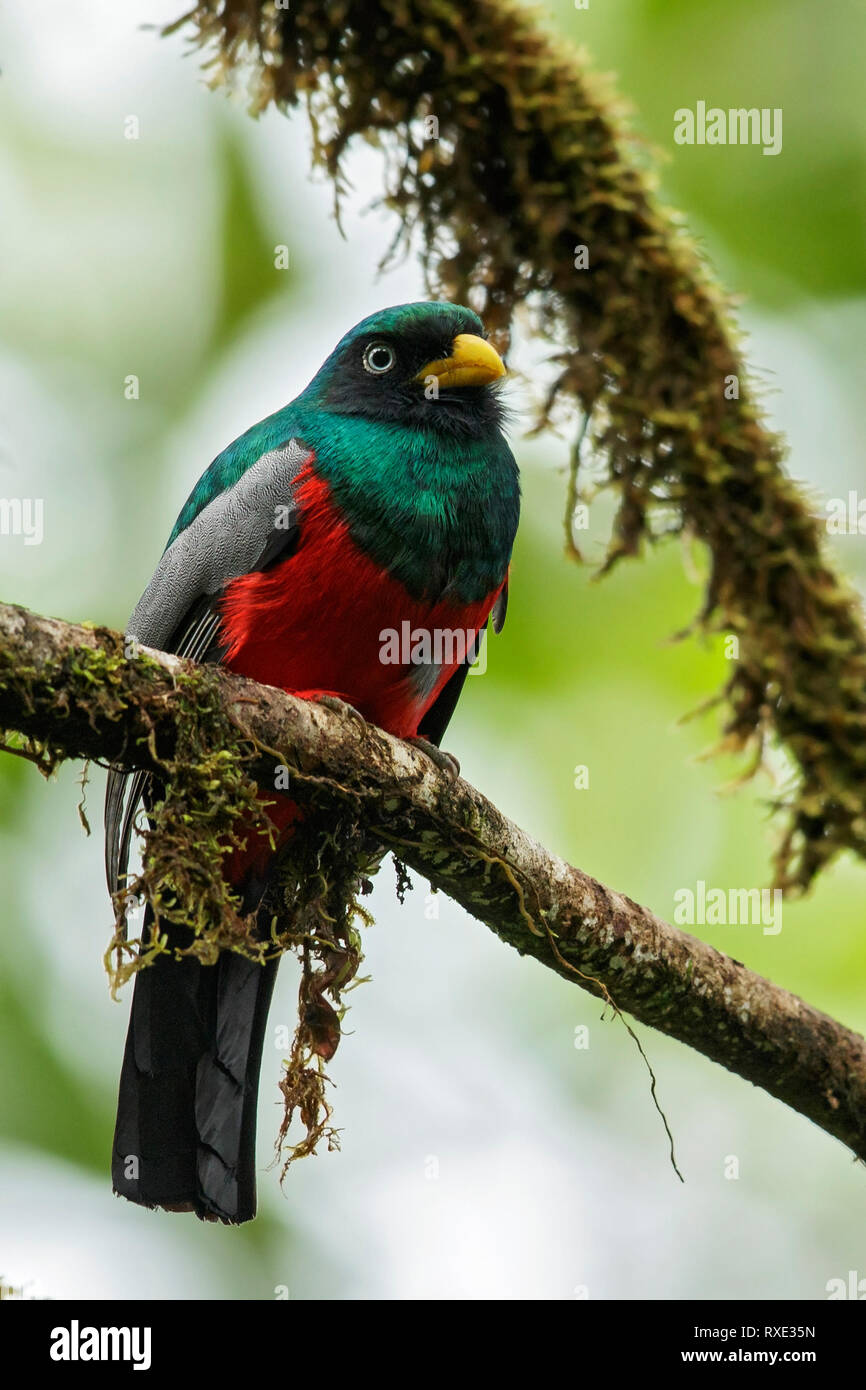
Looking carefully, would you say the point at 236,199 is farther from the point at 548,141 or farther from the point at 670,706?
the point at 548,141

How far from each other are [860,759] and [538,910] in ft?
4.72

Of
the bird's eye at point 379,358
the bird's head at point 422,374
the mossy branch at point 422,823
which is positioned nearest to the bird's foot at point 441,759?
the mossy branch at point 422,823

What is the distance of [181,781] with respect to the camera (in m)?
3.02

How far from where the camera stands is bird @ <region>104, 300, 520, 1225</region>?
3891 millimetres

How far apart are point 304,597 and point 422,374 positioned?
0.92 meters

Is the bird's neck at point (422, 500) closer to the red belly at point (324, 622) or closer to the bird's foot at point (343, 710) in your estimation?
the red belly at point (324, 622)

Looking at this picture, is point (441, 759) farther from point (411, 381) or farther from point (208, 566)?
point (411, 381)

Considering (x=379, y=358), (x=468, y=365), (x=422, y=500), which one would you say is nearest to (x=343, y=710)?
(x=422, y=500)

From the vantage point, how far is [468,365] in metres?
4.22

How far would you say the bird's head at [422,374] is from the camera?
4.23m

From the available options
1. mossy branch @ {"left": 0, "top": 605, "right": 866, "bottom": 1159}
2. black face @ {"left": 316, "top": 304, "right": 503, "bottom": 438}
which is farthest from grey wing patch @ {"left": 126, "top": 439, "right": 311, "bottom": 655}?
mossy branch @ {"left": 0, "top": 605, "right": 866, "bottom": 1159}

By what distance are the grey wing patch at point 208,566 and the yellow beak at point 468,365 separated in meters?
0.50

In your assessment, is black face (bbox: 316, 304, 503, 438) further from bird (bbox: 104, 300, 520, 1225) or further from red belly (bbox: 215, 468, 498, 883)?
red belly (bbox: 215, 468, 498, 883)
